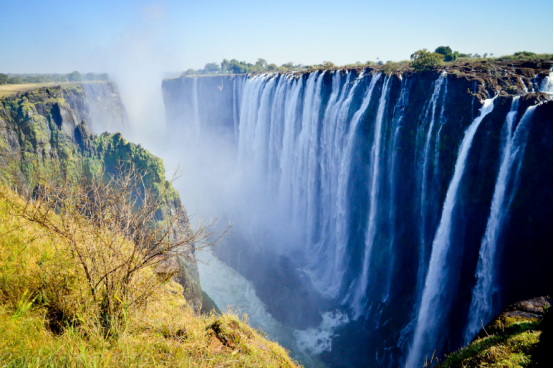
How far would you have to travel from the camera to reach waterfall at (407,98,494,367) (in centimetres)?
1139

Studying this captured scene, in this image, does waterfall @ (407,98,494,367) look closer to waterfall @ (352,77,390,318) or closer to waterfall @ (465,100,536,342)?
waterfall @ (465,100,536,342)

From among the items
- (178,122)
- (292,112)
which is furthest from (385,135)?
(178,122)

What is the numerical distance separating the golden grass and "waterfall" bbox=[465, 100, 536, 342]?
385 inches

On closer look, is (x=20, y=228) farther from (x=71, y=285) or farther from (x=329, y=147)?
(x=329, y=147)

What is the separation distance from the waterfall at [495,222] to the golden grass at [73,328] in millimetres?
9778

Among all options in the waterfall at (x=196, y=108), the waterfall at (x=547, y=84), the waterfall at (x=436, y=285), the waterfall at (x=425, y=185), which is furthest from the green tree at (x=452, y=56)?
the waterfall at (x=196, y=108)

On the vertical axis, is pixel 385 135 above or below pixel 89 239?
above

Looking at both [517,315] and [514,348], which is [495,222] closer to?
[517,315]

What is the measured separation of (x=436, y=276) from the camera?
465 inches

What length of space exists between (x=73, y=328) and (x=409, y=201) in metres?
14.3

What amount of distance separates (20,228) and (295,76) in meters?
19.3

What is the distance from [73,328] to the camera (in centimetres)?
319

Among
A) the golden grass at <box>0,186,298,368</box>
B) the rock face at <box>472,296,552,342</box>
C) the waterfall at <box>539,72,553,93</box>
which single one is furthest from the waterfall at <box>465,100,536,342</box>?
the golden grass at <box>0,186,298,368</box>

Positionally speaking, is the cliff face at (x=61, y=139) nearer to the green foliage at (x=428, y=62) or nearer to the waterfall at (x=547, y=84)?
the green foliage at (x=428, y=62)
